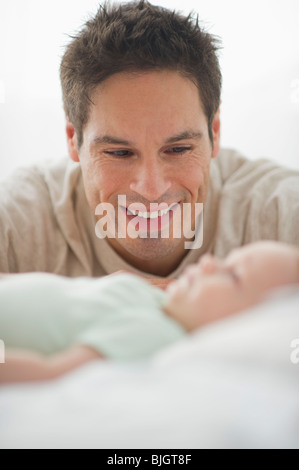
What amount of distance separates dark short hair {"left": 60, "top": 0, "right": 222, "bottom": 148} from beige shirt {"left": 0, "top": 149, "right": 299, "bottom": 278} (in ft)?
0.78

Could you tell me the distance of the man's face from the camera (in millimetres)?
994

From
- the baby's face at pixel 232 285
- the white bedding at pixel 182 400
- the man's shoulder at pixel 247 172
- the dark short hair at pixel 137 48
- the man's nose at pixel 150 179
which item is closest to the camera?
the white bedding at pixel 182 400

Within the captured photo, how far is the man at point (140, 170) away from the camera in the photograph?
3.34 ft

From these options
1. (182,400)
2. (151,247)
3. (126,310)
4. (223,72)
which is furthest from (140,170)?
(182,400)

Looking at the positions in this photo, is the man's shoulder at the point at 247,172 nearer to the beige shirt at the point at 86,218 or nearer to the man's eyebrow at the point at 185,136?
the beige shirt at the point at 86,218

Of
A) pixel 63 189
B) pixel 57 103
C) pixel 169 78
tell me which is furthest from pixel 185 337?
pixel 57 103

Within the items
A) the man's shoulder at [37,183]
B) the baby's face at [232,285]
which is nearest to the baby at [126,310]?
the baby's face at [232,285]

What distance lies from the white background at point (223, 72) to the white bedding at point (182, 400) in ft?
2.29

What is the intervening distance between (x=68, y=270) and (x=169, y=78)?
1.56 feet

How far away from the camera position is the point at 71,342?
0.57m

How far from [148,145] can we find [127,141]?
50 millimetres

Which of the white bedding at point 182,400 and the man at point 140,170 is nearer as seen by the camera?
the white bedding at point 182,400
